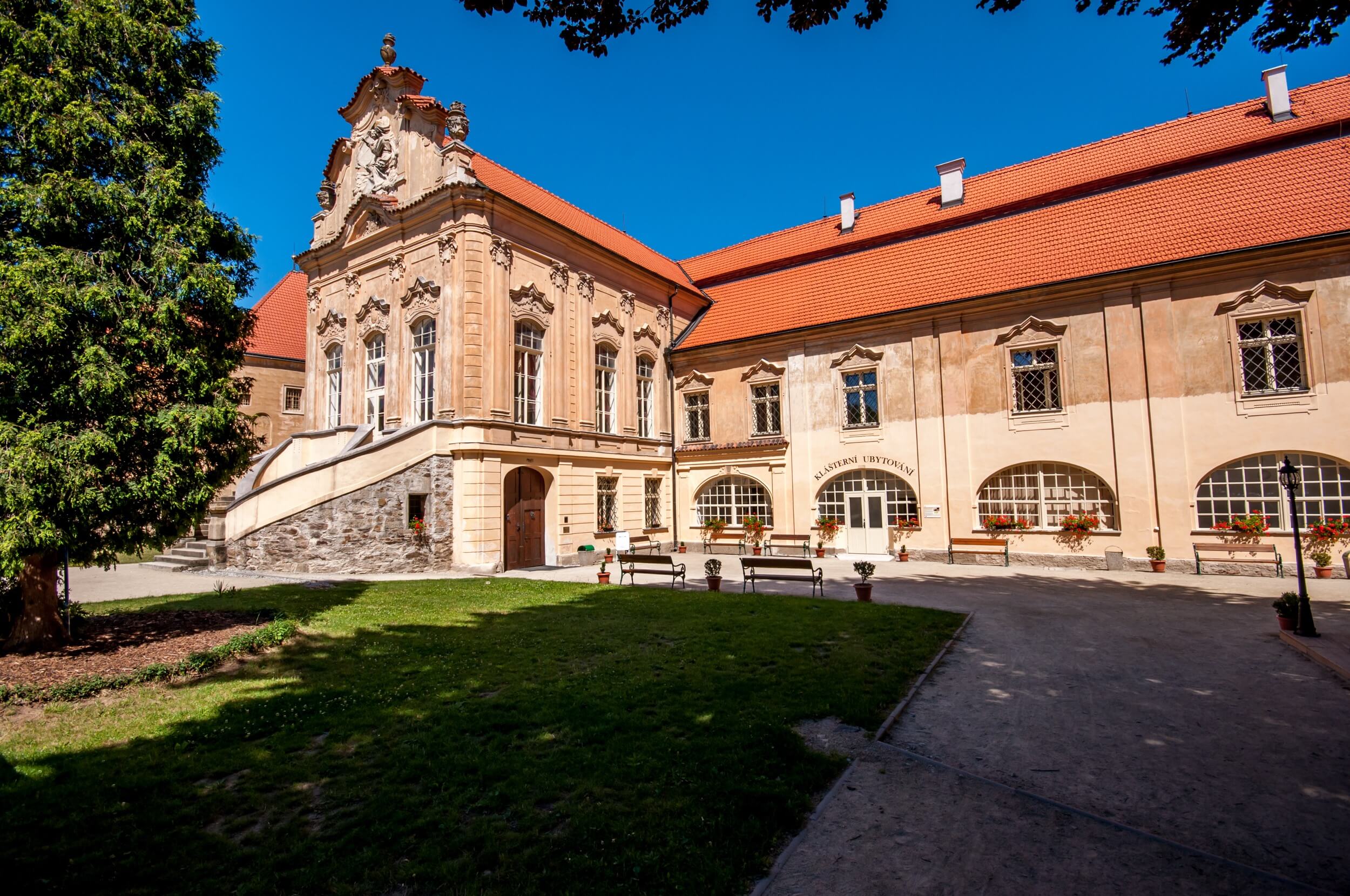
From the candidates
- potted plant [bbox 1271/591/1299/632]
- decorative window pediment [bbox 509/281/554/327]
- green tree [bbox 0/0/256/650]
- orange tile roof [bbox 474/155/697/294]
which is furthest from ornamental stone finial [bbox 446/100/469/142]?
potted plant [bbox 1271/591/1299/632]

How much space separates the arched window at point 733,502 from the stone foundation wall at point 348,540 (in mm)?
10932

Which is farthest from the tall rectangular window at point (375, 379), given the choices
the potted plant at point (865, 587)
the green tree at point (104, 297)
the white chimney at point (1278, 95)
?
the white chimney at point (1278, 95)

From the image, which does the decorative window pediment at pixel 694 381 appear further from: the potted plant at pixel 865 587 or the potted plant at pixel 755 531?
the potted plant at pixel 865 587

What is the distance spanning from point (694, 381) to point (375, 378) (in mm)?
11705

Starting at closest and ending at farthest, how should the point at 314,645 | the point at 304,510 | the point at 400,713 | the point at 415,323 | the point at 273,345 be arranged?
the point at 400,713
the point at 314,645
the point at 304,510
the point at 415,323
the point at 273,345

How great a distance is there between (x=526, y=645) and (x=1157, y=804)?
6718mm

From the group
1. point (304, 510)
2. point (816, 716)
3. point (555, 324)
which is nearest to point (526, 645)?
point (816, 716)

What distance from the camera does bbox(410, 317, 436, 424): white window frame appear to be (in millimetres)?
18969

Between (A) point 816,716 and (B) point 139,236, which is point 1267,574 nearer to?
(A) point 816,716

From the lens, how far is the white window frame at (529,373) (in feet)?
63.5

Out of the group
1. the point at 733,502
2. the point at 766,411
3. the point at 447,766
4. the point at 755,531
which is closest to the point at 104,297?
the point at 447,766

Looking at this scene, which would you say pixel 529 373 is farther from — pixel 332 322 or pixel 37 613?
pixel 37 613

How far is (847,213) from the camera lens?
27938 millimetres

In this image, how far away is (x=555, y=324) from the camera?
2038 cm
